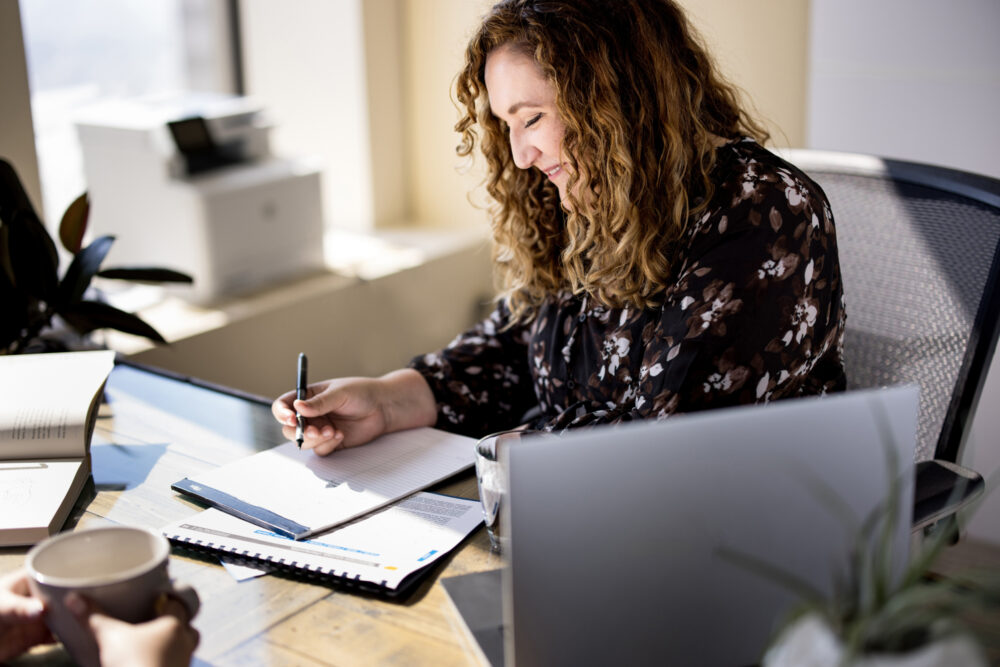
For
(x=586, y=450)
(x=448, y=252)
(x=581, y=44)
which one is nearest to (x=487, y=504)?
(x=586, y=450)

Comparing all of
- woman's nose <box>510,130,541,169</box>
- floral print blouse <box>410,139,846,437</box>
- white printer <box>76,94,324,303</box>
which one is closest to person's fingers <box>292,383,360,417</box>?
floral print blouse <box>410,139,846,437</box>

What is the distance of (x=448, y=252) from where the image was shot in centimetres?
302

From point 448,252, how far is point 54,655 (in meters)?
2.25

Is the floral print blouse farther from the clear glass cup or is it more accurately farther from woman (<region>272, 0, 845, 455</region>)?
the clear glass cup

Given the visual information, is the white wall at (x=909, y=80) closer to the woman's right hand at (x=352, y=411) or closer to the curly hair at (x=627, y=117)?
the curly hair at (x=627, y=117)

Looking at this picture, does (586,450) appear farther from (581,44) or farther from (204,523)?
(581,44)

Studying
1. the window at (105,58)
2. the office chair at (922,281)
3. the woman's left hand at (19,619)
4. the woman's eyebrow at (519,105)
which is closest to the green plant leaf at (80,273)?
the woman's eyebrow at (519,105)

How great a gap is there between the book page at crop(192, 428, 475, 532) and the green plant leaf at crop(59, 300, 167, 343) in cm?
51

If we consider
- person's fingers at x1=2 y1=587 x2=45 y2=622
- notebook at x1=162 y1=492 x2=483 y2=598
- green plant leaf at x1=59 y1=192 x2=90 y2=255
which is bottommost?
notebook at x1=162 y1=492 x2=483 y2=598

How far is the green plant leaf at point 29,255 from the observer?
5.11 feet

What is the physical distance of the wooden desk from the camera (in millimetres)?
854

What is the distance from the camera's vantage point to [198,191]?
2.42 metres

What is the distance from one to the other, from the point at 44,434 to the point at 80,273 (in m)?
0.49

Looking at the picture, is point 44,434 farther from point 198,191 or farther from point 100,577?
point 198,191
